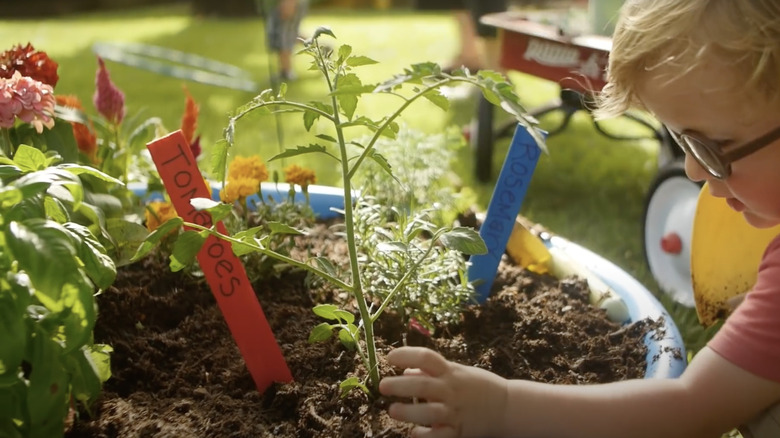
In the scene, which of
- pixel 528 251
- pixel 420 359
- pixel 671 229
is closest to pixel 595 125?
pixel 671 229

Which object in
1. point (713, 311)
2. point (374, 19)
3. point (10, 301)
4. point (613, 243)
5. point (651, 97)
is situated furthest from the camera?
point (374, 19)

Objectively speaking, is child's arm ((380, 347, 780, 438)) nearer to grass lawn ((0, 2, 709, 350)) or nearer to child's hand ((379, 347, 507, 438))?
child's hand ((379, 347, 507, 438))

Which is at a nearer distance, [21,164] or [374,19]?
[21,164]

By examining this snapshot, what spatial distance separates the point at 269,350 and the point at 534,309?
1.51 feet

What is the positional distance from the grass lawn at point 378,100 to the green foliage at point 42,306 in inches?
9.9

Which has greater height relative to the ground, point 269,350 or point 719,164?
point 719,164

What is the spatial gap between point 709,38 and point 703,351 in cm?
38

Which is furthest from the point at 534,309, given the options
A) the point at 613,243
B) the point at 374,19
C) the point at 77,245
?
the point at 374,19

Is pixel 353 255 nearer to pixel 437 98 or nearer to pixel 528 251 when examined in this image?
pixel 437 98

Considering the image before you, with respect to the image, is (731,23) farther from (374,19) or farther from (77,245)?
(374,19)

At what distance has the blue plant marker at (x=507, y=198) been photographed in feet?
3.92

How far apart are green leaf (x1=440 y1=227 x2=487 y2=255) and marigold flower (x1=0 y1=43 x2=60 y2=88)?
705mm

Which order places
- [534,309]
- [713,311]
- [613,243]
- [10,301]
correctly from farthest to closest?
[613,243] → [713,311] → [534,309] → [10,301]

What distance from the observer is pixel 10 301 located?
2.42 feet
